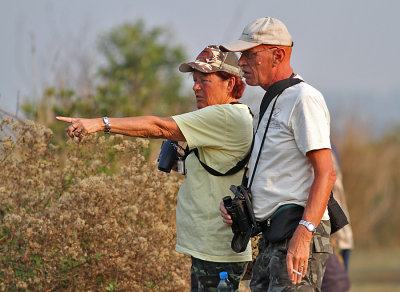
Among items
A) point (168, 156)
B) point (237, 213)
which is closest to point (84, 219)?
point (168, 156)

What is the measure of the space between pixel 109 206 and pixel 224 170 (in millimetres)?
1144

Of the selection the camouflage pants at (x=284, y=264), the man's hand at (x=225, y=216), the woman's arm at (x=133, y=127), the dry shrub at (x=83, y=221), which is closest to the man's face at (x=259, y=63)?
the woman's arm at (x=133, y=127)

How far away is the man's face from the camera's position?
11.7 feet

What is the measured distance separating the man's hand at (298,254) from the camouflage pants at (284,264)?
0.27 ft

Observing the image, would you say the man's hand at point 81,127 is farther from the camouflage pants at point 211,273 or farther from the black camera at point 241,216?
the camouflage pants at point 211,273

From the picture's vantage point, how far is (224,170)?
12.9 feet

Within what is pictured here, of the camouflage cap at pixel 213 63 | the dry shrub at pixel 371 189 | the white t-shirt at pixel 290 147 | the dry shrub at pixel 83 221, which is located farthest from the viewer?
the dry shrub at pixel 371 189

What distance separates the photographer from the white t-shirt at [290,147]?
131 inches

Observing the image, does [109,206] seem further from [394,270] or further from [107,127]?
[394,270]

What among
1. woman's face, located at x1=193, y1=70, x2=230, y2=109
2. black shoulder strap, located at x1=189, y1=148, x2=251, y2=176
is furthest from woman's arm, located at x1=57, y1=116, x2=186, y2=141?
woman's face, located at x1=193, y1=70, x2=230, y2=109

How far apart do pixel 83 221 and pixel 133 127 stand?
1.13 m

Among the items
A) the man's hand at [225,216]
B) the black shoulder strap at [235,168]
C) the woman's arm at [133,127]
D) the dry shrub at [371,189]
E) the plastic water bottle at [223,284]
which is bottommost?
the dry shrub at [371,189]

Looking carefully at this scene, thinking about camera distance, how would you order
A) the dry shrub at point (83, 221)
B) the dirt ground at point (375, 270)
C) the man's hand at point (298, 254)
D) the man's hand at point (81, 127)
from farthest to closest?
the dirt ground at point (375, 270) → the dry shrub at point (83, 221) → the man's hand at point (81, 127) → the man's hand at point (298, 254)

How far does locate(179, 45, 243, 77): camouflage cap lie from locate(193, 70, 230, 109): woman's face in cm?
5
